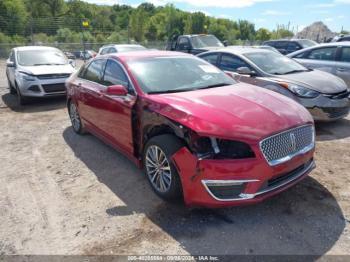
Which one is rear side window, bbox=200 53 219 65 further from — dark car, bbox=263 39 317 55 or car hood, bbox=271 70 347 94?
dark car, bbox=263 39 317 55

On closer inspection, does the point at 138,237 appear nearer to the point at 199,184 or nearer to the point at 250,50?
the point at 199,184

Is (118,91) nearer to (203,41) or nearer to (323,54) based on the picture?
(323,54)

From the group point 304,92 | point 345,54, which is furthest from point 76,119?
point 345,54

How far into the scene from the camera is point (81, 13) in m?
79.6

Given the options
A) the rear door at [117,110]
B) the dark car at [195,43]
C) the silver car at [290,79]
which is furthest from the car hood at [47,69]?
the dark car at [195,43]

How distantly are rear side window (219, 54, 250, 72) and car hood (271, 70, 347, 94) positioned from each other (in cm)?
97

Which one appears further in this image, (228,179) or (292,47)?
(292,47)

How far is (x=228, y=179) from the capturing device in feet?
9.75

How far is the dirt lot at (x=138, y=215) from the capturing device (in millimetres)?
2951

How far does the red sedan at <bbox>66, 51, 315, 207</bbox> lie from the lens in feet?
9.82

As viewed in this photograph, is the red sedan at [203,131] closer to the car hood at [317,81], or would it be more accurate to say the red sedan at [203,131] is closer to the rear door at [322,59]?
the car hood at [317,81]

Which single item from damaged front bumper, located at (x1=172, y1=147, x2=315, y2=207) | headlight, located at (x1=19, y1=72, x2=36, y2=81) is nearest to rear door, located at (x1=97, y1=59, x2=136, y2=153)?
damaged front bumper, located at (x1=172, y1=147, x2=315, y2=207)

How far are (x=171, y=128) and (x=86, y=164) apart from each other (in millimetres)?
2038

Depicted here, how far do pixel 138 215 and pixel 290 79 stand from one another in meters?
4.15
